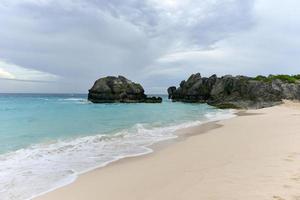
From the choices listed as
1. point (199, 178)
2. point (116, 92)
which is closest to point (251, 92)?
point (116, 92)

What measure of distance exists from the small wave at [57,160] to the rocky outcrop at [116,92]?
6265 cm

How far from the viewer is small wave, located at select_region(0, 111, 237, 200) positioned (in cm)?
737

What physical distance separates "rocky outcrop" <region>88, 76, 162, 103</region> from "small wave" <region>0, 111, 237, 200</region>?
62647mm

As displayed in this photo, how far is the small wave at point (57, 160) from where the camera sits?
24.2ft

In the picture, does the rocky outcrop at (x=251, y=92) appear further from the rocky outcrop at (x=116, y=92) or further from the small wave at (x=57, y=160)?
A: the small wave at (x=57, y=160)

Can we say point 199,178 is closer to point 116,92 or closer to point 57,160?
point 57,160

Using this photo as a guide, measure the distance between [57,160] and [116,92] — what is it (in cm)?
6934

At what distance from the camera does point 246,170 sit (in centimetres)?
735

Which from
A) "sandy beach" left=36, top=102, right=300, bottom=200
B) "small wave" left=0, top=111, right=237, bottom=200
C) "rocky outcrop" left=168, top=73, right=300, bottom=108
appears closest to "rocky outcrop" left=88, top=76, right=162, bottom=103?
"rocky outcrop" left=168, top=73, right=300, bottom=108

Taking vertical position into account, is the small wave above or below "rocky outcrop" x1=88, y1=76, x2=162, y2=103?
below

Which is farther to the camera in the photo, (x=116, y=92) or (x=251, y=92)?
(x=116, y=92)

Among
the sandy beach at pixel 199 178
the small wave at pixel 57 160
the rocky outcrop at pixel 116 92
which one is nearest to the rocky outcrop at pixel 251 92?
the rocky outcrop at pixel 116 92

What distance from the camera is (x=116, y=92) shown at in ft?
261

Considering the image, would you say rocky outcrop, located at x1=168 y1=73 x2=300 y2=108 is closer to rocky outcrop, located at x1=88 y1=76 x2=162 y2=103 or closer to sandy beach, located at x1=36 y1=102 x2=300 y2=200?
rocky outcrop, located at x1=88 y1=76 x2=162 y2=103
